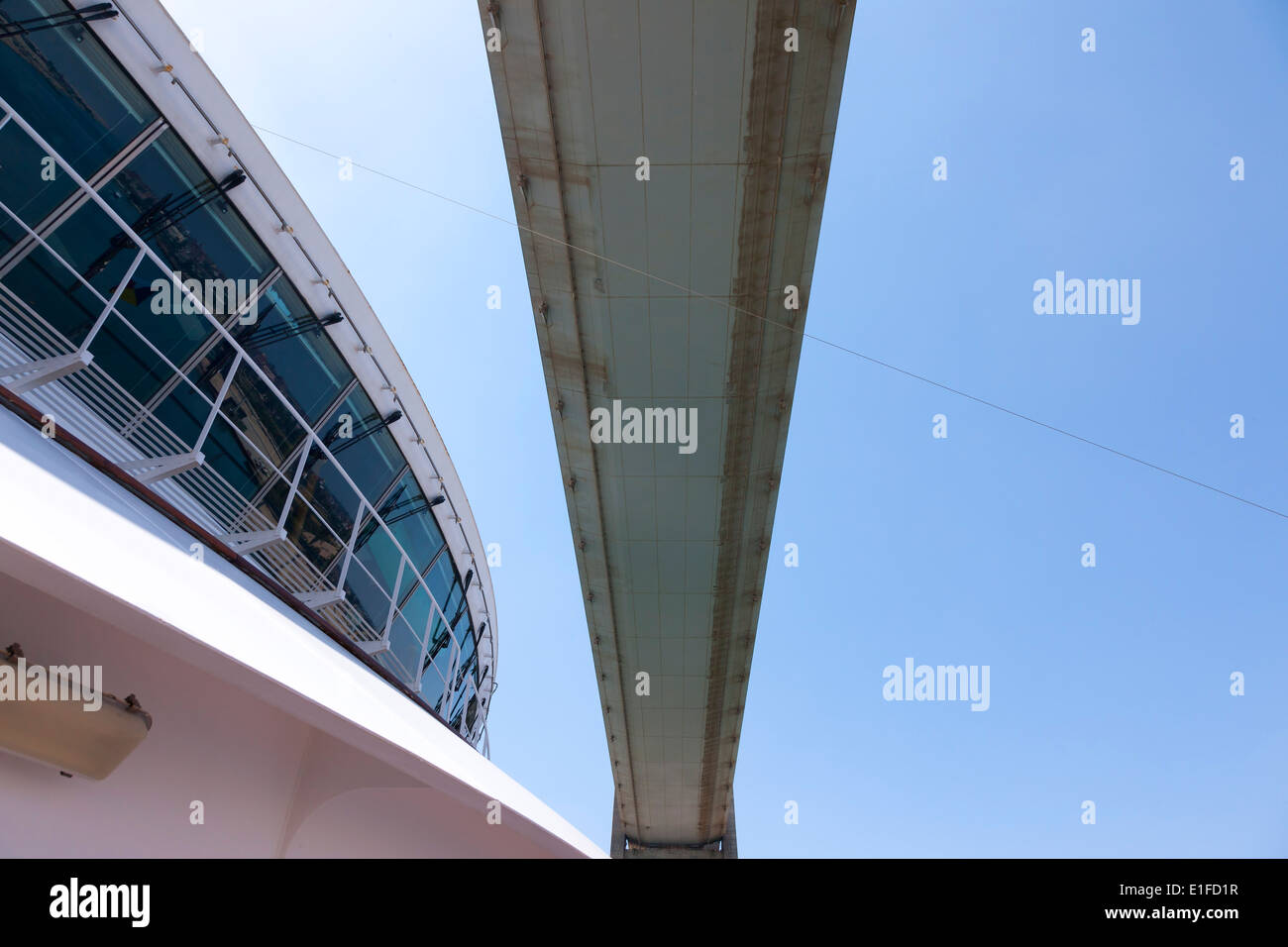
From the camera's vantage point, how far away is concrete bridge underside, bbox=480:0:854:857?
5.79m

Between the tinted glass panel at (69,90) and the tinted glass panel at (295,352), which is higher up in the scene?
the tinted glass panel at (69,90)

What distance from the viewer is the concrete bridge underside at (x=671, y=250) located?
19.0 ft

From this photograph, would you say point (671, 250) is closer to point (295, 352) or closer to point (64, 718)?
point (295, 352)

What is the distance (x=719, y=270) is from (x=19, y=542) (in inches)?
272

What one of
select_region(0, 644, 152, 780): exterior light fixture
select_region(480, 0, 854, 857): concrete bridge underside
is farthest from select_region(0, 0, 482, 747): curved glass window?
select_region(480, 0, 854, 857): concrete bridge underside

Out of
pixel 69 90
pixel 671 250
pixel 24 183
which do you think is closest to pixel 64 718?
pixel 24 183

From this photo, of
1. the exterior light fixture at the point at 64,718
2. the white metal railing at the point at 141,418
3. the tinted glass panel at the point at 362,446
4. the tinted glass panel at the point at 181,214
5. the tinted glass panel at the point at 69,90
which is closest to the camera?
the exterior light fixture at the point at 64,718

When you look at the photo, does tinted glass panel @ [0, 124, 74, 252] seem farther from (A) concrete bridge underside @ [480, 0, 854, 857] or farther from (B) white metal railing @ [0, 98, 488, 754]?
(A) concrete bridge underside @ [480, 0, 854, 857]

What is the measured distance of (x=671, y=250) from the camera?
723 centimetres

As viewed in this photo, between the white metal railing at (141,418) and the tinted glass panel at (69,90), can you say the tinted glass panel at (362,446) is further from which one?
the tinted glass panel at (69,90)

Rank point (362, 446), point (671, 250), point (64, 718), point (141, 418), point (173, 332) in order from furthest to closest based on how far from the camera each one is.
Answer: point (362, 446) → point (671, 250) → point (173, 332) → point (141, 418) → point (64, 718)

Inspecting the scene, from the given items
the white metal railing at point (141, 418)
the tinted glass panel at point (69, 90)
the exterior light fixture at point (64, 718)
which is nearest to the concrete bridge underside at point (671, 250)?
the tinted glass panel at point (69, 90)
